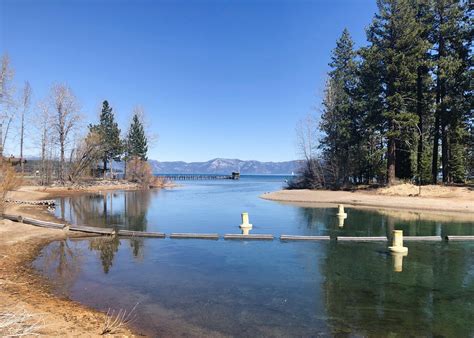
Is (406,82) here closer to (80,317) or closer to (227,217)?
(227,217)

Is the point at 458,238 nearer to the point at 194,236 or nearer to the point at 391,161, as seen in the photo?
the point at 194,236

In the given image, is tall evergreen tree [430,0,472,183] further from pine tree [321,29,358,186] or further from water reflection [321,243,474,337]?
water reflection [321,243,474,337]

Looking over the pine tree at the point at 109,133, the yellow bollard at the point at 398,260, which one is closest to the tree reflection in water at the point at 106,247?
the yellow bollard at the point at 398,260

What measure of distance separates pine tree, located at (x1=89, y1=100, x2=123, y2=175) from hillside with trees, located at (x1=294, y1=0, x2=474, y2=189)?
40.7 meters

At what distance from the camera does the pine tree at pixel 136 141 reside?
69.7m

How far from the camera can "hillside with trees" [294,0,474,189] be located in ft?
109

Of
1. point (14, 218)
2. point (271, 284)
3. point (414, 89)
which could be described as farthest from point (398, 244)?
point (414, 89)

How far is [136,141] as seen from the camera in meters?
70.2

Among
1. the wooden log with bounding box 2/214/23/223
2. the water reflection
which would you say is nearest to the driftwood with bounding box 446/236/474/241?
the water reflection

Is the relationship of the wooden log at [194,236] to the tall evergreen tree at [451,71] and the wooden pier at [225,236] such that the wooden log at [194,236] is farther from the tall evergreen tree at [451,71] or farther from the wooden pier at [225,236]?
the tall evergreen tree at [451,71]

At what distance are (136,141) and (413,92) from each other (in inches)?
1965

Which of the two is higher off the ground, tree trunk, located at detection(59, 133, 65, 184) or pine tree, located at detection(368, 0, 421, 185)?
pine tree, located at detection(368, 0, 421, 185)

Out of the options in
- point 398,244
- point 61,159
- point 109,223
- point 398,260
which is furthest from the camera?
point 61,159

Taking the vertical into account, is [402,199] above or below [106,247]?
above
